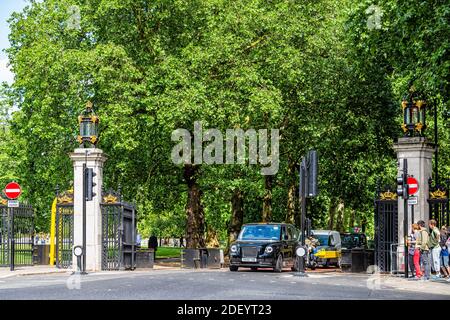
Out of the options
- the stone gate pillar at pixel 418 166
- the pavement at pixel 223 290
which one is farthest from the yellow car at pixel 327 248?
the pavement at pixel 223 290

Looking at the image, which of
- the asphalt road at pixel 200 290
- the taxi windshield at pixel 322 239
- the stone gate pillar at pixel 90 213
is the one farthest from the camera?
the taxi windshield at pixel 322 239

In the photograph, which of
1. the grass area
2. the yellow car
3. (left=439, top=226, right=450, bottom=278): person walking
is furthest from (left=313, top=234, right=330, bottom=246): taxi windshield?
the grass area

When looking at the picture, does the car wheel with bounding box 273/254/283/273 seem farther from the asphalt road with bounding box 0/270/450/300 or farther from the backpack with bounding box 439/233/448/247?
the asphalt road with bounding box 0/270/450/300

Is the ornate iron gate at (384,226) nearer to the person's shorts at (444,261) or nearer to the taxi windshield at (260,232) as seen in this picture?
the person's shorts at (444,261)

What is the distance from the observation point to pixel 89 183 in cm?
2725

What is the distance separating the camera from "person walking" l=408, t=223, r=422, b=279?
952 inches

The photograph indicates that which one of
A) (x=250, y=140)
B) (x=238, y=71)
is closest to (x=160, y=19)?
(x=238, y=71)

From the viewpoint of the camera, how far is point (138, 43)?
37.2 metres

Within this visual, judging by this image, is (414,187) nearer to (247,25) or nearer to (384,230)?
(384,230)

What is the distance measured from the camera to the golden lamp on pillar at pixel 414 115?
90.4ft

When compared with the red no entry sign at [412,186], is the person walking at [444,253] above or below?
below

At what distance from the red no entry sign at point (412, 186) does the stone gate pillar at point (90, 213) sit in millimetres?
10679

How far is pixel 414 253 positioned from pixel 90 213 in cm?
1123

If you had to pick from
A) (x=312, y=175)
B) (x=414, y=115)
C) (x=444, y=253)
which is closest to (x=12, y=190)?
(x=312, y=175)
